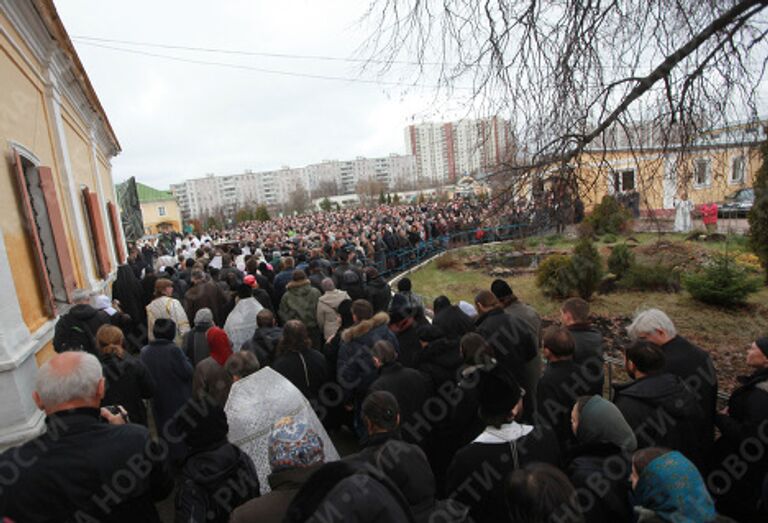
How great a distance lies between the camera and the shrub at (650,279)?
9805 millimetres

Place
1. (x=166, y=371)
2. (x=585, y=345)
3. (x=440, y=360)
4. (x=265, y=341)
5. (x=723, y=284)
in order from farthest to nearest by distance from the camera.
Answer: (x=723, y=284) → (x=265, y=341) → (x=166, y=371) → (x=440, y=360) → (x=585, y=345)

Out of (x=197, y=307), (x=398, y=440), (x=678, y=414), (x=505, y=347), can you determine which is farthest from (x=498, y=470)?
(x=197, y=307)

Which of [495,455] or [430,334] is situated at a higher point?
[430,334]

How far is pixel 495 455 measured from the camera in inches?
88.7

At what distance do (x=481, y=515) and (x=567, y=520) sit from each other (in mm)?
817

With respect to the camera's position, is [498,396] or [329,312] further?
[329,312]

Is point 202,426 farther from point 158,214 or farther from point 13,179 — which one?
point 158,214

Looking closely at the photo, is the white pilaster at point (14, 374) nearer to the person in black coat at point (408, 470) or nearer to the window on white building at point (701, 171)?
the person in black coat at point (408, 470)

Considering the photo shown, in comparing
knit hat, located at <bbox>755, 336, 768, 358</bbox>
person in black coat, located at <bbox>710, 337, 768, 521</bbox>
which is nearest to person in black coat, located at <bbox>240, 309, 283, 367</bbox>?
person in black coat, located at <bbox>710, 337, 768, 521</bbox>

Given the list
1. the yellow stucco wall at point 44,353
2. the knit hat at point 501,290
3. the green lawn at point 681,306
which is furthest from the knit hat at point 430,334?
the green lawn at point 681,306

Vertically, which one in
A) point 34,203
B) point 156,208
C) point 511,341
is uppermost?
point 156,208

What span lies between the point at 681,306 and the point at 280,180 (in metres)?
148

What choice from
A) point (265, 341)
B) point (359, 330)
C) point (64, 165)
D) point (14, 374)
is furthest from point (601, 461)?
point (64, 165)

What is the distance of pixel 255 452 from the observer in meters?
3.14
